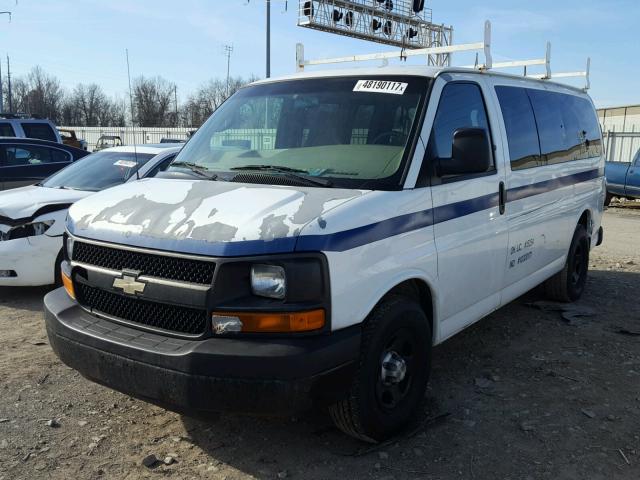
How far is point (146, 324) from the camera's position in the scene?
3.14 meters

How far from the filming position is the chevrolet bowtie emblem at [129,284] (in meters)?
3.08

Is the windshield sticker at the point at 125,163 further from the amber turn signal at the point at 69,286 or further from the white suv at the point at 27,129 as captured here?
the white suv at the point at 27,129

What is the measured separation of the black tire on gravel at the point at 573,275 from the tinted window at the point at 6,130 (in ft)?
40.1

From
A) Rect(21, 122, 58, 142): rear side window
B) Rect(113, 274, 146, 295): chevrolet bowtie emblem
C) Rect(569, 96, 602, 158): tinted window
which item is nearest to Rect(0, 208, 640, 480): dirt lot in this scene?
Rect(113, 274, 146, 295): chevrolet bowtie emblem

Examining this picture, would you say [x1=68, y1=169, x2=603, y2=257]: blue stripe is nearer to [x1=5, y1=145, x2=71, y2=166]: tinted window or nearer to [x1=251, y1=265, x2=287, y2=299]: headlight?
[x1=251, y1=265, x2=287, y2=299]: headlight

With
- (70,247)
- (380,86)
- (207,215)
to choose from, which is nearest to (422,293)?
(380,86)

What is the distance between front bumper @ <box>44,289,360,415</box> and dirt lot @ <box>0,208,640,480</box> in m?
0.59

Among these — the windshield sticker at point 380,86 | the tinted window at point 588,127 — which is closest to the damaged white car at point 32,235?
the windshield sticker at point 380,86

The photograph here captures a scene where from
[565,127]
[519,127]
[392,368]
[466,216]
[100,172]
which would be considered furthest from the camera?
[100,172]

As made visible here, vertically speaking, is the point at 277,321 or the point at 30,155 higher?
the point at 30,155

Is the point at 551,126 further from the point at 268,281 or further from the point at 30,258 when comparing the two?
the point at 30,258

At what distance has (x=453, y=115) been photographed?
3.99 m

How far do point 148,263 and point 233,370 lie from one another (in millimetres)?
742

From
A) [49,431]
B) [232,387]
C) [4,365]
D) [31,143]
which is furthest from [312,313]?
[31,143]
